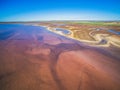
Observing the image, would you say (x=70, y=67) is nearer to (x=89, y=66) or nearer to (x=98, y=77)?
(x=89, y=66)

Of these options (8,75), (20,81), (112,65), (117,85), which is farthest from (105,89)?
(8,75)

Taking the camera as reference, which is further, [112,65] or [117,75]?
[112,65]

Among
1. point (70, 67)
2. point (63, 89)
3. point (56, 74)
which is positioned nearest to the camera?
point (63, 89)

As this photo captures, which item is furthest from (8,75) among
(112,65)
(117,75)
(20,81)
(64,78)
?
(112,65)

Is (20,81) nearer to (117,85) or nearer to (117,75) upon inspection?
(117,85)

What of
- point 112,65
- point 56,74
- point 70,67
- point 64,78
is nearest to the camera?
point 64,78

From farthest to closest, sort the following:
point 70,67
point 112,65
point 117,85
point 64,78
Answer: point 112,65 < point 70,67 < point 64,78 < point 117,85

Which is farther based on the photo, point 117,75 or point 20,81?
point 117,75

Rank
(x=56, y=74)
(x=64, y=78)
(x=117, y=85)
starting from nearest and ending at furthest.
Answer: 1. (x=117, y=85)
2. (x=64, y=78)
3. (x=56, y=74)

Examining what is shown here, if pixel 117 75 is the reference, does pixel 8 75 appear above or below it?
above
